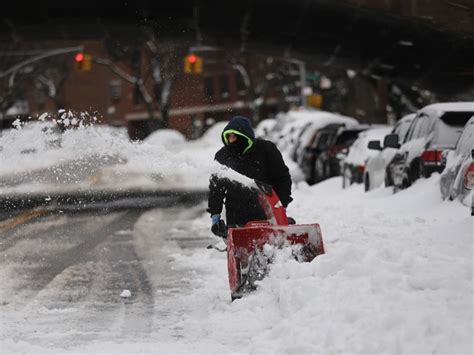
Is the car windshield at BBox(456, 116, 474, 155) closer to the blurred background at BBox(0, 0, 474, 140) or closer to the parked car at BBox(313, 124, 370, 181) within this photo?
the blurred background at BBox(0, 0, 474, 140)

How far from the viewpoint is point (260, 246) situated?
8070 mm

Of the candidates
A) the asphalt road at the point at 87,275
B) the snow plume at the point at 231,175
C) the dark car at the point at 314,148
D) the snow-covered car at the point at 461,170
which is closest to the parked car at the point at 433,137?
the snow-covered car at the point at 461,170

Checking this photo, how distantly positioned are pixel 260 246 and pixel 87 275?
3.26 metres

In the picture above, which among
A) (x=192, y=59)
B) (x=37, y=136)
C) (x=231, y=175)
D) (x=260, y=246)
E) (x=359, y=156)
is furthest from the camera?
(x=192, y=59)

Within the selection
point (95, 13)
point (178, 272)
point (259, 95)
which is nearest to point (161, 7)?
point (95, 13)

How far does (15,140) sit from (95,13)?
1399cm

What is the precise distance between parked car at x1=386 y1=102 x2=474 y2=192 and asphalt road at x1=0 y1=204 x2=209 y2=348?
11.3 feet

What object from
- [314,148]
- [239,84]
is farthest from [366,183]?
[239,84]

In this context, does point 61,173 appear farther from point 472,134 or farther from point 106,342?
point 106,342

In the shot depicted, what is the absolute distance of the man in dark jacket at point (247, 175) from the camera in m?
8.61

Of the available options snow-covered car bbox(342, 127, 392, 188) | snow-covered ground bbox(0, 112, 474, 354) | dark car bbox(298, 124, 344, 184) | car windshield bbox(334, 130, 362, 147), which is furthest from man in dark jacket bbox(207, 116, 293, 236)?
dark car bbox(298, 124, 344, 184)

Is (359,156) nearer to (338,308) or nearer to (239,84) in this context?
(338,308)

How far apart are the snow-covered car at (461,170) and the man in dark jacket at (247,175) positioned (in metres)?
2.62

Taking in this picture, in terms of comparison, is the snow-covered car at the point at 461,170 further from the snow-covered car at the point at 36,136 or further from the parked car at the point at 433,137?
the snow-covered car at the point at 36,136
